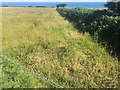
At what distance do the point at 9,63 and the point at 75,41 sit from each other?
9342 mm

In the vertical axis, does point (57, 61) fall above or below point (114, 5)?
below

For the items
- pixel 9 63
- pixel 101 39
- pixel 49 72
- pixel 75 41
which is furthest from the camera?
pixel 101 39

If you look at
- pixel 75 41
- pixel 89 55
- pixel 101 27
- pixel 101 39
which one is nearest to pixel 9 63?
pixel 89 55

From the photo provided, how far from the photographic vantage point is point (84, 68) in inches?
754

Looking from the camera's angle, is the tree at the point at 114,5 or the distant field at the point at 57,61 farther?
the tree at the point at 114,5

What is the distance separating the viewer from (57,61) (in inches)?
775

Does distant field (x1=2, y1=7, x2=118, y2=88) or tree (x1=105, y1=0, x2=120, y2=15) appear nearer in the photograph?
distant field (x1=2, y1=7, x2=118, y2=88)

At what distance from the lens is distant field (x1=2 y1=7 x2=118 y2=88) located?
16000 mm

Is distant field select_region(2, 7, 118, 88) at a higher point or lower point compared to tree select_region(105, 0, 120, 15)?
lower

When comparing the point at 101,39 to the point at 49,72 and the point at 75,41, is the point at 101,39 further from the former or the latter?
the point at 49,72

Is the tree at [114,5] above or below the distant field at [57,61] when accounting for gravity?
above

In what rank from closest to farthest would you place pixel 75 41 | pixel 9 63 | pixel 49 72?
pixel 9 63 < pixel 49 72 < pixel 75 41

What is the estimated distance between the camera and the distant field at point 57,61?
16000 mm

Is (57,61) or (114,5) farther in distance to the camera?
(114,5)
